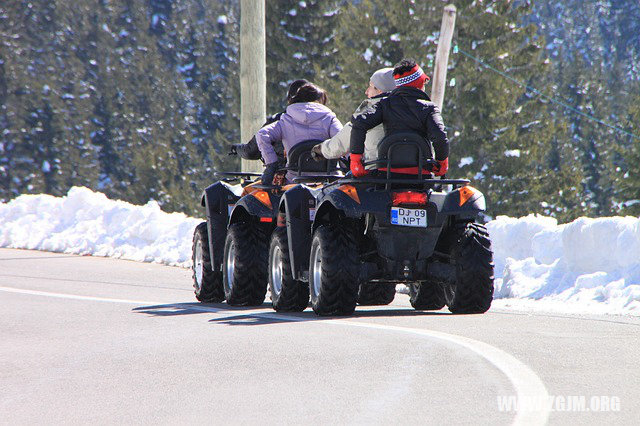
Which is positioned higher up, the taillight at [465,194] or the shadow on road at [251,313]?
the taillight at [465,194]

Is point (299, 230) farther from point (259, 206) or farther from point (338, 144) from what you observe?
point (259, 206)

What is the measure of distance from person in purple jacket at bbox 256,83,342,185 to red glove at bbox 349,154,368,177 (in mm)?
1678

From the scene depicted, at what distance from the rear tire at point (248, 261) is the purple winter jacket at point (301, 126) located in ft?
2.49

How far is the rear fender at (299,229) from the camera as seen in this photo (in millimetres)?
11047

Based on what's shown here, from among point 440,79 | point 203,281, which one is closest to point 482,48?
point 440,79

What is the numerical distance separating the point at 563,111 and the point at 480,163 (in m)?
44.9

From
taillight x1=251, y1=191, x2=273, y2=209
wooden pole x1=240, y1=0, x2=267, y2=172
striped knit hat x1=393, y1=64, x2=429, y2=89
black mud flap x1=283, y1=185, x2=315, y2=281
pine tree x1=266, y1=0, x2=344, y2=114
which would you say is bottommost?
black mud flap x1=283, y1=185, x2=315, y2=281

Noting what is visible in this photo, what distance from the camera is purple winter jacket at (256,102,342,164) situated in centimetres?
1210

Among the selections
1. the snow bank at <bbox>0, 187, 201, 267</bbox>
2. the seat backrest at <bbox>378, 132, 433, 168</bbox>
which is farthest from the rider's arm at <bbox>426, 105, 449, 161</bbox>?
the snow bank at <bbox>0, 187, 201, 267</bbox>

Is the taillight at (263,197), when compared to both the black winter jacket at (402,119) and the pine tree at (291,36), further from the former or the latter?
the pine tree at (291,36)

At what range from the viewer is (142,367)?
288 inches

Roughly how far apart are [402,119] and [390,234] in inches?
39.7

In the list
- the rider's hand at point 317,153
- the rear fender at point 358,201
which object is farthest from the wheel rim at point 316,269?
the rider's hand at point 317,153

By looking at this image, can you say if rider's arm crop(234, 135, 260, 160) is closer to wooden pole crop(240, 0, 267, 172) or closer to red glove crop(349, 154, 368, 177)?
red glove crop(349, 154, 368, 177)
